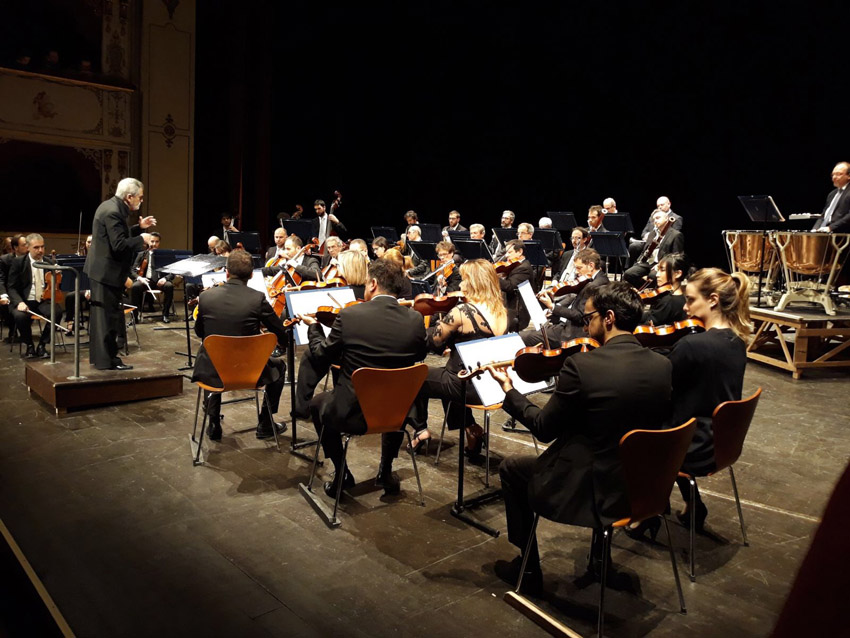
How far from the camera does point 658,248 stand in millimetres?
8523

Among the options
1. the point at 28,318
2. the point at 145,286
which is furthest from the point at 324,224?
the point at 28,318

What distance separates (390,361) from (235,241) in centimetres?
728

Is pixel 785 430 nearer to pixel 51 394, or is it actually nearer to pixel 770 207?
pixel 770 207

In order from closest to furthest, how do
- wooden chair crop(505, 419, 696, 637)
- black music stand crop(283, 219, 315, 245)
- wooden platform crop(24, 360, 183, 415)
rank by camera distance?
wooden chair crop(505, 419, 696, 637) → wooden platform crop(24, 360, 183, 415) → black music stand crop(283, 219, 315, 245)

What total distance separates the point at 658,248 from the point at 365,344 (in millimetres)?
5974

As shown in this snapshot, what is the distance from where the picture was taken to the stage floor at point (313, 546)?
2.72 m

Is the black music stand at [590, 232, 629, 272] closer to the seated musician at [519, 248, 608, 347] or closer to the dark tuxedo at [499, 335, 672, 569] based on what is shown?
the seated musician at [519, 248, 608, 347]

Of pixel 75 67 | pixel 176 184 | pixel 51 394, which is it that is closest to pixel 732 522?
pixel 51 394

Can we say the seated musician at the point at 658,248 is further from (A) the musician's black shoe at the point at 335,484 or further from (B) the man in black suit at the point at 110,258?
(B) the man in black suit at the point at 110,258

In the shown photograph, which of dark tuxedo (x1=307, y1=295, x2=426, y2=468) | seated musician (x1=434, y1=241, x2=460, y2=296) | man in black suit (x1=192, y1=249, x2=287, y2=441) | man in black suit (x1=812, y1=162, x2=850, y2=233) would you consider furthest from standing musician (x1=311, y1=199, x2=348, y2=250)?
dark tuxedo (x1=307, y1=295, x2=426, y2=468)

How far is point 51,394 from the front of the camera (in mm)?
5195

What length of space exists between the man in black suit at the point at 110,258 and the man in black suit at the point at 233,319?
121cm

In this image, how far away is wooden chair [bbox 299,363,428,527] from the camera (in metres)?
3.47

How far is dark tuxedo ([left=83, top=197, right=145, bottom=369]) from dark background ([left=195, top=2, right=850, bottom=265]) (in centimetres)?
806
